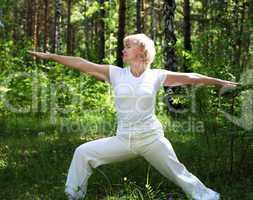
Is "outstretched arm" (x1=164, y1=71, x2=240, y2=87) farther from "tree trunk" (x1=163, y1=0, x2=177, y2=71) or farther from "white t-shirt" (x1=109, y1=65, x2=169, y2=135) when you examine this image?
"tree trunk" (x1=163, y1=0, x2=177, y2=71)

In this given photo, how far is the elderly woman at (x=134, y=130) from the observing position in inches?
240

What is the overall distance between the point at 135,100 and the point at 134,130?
349mm

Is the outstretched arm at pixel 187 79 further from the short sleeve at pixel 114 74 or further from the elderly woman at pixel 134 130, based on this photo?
the short sleeve at pixel 114 74

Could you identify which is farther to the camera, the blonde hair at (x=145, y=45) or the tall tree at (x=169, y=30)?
the tall tree at (x=169, y=30)

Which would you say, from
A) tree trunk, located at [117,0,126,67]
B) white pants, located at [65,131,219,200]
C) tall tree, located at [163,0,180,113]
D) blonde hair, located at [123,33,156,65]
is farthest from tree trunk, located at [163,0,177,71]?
white pants, located at [65,131,219,200]

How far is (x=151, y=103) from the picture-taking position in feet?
20.3

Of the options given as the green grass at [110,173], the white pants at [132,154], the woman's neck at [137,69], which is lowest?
the green grass at [110,173]

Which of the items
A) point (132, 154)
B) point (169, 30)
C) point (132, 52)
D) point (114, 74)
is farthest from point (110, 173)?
point (169, 30)

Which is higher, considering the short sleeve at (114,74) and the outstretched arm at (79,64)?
the outstretched arm at (79,64)

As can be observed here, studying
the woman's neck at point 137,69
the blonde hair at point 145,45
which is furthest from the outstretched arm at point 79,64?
the blonde hair at point 145,45

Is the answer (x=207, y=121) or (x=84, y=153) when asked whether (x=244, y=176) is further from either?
(x=84, y=153)

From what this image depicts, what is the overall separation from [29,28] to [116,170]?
116ft

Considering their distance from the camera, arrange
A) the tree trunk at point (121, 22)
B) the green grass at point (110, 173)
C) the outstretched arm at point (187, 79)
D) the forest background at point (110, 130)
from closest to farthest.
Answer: the outstretched arm at point (187, 79) → the green grass at point (110, 173) → the forest background at point (110, 130) → the tree trunk at point (121, 22)

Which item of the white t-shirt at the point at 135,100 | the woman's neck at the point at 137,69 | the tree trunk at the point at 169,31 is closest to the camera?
the white t-shirt at the point at 135,100
